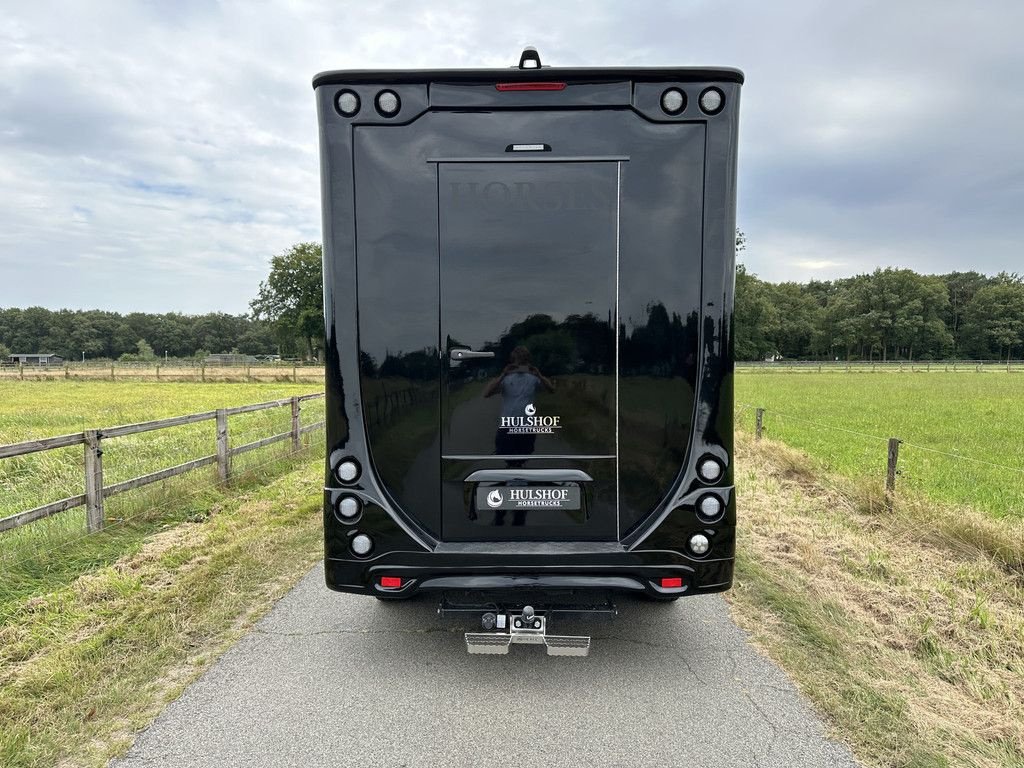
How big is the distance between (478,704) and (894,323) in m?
107

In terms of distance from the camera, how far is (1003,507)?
274 inches

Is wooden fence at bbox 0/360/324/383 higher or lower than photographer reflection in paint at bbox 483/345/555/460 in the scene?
lower

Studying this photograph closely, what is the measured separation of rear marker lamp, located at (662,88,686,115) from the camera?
300 centimetres

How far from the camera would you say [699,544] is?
3.10 m

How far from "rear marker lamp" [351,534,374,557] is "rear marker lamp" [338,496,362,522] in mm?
103

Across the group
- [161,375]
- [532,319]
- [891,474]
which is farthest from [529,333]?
[161,375]

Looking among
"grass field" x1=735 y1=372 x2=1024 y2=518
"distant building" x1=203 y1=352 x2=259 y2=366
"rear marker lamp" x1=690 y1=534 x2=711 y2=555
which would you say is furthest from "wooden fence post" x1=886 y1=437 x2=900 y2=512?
"distant building" x1=203 y1=352 x2=259 y2=366

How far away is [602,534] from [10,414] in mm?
20856

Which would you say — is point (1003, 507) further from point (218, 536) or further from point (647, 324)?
point (218, 536)

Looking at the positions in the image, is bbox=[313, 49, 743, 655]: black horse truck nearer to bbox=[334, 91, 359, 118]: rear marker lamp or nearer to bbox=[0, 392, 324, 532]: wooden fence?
bbox=[334, 91, 359, 118]: rear marker lamp

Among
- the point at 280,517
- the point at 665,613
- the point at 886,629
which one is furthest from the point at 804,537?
the point at 280,517

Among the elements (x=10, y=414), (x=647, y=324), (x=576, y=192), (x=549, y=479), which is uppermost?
(x=576, y=192)

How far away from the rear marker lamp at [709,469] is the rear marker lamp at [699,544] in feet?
0.97

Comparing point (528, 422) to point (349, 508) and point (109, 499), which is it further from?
point (109, 499)
